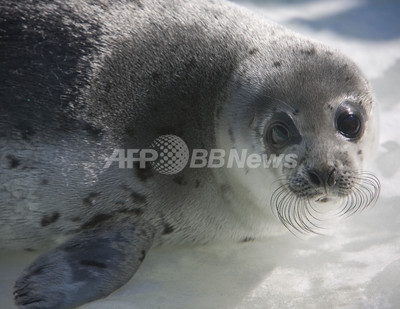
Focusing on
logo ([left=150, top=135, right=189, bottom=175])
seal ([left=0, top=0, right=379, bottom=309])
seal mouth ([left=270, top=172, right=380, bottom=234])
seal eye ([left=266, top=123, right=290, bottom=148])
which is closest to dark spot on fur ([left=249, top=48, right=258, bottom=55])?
seal ([left=0, top=0, right=379, bottom=309])

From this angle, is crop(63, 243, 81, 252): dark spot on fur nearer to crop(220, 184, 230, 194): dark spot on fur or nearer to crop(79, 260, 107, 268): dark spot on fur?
crop(79, 260, 107, 268): dark spot on fur

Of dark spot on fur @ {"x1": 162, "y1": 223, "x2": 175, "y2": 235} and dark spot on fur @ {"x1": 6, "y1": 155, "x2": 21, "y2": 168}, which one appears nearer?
dark spot on fur @ {"x1": 6, "y1": 155, "x2": 21, "y2": 168}

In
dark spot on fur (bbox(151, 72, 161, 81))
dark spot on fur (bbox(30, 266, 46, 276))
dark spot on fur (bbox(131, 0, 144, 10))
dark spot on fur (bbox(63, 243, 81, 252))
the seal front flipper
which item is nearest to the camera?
the seal front flipper

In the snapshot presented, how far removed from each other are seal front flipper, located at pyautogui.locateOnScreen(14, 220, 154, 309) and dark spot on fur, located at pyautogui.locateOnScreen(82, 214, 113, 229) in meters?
0.03

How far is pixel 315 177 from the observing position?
2.83 m

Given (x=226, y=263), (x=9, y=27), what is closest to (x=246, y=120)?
(x=226, y=263)

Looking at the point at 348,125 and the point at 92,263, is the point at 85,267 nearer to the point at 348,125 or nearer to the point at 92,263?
the point at 92,263

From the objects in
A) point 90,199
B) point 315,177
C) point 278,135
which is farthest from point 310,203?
point 90,199

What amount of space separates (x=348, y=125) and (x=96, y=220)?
1246 millimetres

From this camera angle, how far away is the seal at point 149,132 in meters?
2.89

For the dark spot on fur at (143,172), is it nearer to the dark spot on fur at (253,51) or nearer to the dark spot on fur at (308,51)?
the dark spot on fur at (253,51)

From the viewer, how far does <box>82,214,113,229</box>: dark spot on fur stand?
3.00 metres

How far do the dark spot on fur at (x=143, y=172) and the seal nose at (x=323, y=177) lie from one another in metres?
0.76

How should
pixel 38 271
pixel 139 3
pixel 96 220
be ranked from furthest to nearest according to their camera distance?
pixel 139 3, pixel 96 220, pixel 38 271
